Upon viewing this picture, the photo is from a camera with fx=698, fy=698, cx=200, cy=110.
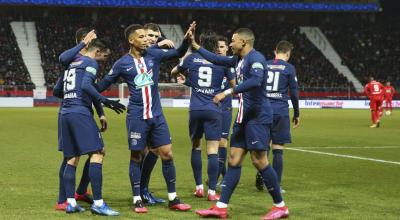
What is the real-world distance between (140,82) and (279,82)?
284cm

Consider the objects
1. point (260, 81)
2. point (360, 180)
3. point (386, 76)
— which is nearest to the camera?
point (260, 81)

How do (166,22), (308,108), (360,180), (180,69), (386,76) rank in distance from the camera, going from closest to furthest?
(180,69), (360,180), (308,108), (386,76), (166,22)

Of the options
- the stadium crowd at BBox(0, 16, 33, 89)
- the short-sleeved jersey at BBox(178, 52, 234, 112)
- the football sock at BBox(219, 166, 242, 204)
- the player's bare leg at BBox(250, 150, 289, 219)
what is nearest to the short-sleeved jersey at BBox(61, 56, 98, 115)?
the short-sleeved jersey at BBox(178, 52, 234, 112)

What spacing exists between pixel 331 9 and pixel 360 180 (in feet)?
184

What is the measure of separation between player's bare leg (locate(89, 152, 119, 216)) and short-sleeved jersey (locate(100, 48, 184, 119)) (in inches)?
29.1

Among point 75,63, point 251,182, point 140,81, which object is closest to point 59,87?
point 75,63

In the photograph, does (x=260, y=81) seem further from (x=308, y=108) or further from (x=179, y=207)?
(x=308, y=108)

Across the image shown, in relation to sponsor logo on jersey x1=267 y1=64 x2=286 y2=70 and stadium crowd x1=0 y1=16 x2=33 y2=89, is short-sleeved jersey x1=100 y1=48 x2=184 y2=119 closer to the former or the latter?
sponsor logo on jersey x1=267 y1=64 x2=286 y2=70

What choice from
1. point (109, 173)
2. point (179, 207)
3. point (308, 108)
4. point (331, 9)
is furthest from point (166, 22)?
point (179, 207)

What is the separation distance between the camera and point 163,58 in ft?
30.7

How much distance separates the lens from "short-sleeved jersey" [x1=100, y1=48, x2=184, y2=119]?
914cm

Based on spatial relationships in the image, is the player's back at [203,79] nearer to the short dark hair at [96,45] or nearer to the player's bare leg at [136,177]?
the player's bare leg at [136,177]

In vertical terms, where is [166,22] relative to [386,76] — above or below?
above

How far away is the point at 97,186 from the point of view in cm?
887
